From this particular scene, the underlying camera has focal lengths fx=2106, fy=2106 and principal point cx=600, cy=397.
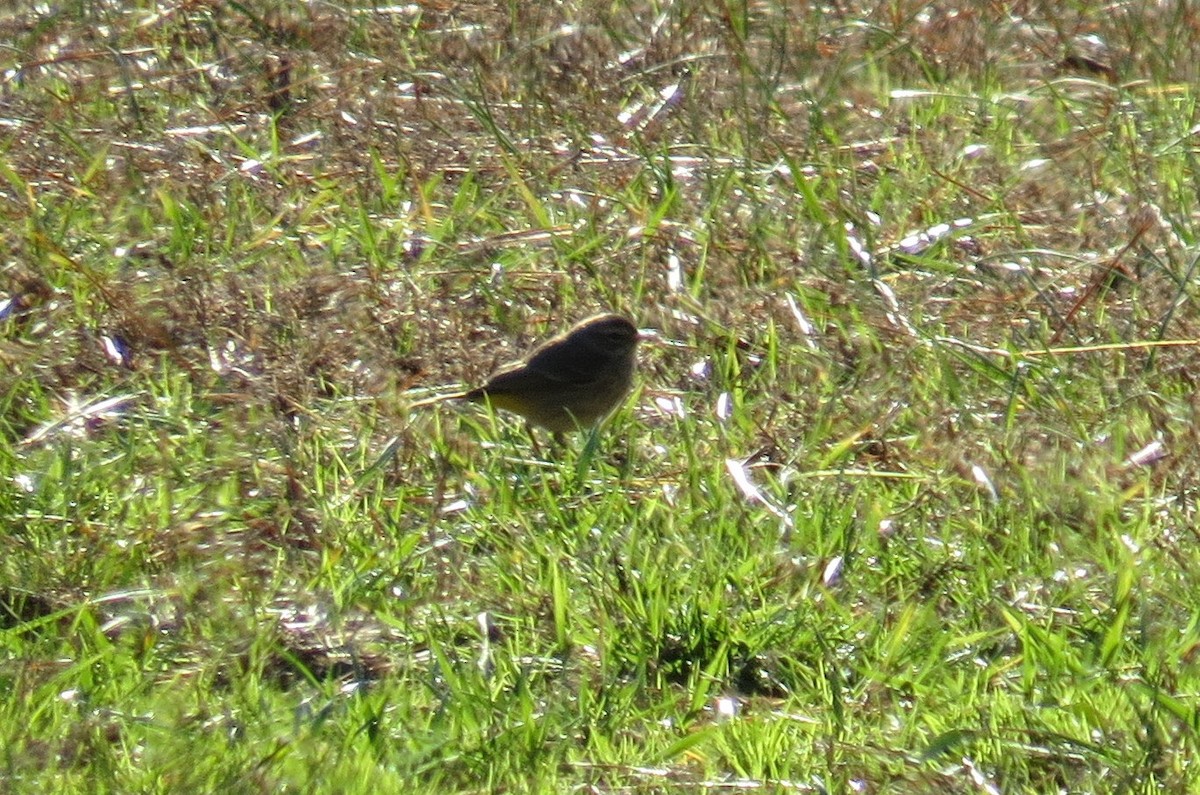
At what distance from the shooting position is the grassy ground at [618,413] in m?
4.98

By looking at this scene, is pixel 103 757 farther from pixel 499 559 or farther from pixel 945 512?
pixel 945 512

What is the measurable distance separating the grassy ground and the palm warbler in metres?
0.10

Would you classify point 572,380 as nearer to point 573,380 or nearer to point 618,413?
point 573,380

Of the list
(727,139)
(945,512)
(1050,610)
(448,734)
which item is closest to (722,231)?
(727,139)

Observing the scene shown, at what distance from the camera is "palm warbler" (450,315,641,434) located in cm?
669

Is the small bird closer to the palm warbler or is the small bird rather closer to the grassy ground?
the palm warbler

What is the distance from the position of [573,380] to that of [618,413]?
0.39 meters

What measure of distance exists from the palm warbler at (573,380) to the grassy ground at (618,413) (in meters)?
0.10

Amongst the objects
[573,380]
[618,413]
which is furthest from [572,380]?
[618,413]

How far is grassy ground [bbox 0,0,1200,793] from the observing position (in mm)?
4980

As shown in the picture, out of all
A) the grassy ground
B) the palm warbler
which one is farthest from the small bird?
the grassy ground

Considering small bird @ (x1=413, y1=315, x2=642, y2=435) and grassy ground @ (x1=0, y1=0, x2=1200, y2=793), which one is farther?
small bird @ (x1=413, y1=315, x2=642, y2=435)

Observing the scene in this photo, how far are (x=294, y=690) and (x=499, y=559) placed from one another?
79 centimetres

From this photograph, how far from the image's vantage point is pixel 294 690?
17.1 ft
